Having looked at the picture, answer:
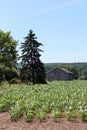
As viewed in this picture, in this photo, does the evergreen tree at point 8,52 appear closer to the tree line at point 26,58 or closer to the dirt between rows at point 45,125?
the tree line at point 26,58

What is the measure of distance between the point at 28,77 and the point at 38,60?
276 cm

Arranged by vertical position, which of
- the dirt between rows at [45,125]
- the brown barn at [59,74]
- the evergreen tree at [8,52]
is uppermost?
the evergreen tree at [8,52]

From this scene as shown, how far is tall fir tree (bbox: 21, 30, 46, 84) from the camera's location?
47.1m

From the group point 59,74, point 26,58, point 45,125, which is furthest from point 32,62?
point 59,74

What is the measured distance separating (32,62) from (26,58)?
40.6 inches

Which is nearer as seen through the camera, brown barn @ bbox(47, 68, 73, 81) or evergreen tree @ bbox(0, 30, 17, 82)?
evergreen tree @ bbox(0, 30, 17, 82)

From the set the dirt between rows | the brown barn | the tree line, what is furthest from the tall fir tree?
the brown barn

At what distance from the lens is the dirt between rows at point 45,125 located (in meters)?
9.97

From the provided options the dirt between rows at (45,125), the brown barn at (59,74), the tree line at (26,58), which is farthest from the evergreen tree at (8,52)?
the brown barn at (59,74)

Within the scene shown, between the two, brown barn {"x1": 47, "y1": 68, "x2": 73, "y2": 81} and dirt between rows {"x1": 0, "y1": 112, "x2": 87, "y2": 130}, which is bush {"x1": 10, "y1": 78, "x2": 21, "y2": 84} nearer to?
dirt between rows {"x1": 0, "y1": 112, "x2": 87, "y2": 130}

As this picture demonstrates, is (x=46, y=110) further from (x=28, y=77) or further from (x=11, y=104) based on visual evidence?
(x=28, y=77)

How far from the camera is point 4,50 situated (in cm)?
4828

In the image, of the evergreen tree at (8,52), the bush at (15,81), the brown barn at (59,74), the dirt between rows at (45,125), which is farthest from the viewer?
the brown barn at (59,74)

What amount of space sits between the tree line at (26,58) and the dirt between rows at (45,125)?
35.4 meters
